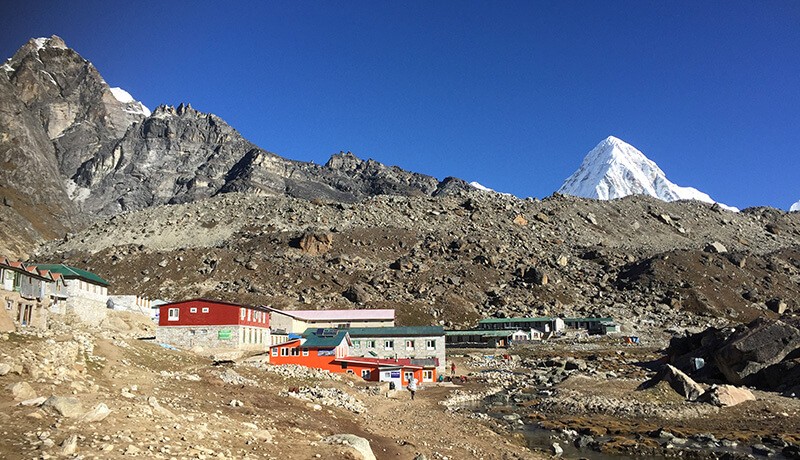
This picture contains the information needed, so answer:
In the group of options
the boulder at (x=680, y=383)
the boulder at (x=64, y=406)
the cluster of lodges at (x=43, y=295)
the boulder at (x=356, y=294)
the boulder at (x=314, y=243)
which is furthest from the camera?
the boulder at (x=314, y=243)

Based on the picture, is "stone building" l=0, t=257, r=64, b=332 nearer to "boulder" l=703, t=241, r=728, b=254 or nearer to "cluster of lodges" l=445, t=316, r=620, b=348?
"cluster of lodges" l=445, t=316, r=620, b=348

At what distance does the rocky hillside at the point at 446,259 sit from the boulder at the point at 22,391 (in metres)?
85.9

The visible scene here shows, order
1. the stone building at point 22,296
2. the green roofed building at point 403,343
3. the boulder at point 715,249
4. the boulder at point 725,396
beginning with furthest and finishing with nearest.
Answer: the boulder at point 715,249 < the green roofed building at point 403,343 < the boulder at point 725,396 < the stone building at point 22,296

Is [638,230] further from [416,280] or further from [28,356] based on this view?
[28,356]

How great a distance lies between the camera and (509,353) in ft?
290

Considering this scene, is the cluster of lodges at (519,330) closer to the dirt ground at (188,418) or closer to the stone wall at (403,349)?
the stone wall at (403,349)

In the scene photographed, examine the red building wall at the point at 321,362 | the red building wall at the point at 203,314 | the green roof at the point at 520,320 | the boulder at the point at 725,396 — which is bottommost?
the boulder at the point at 725,396

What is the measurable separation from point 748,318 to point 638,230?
217 feet

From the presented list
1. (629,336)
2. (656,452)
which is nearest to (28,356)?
(656,452)

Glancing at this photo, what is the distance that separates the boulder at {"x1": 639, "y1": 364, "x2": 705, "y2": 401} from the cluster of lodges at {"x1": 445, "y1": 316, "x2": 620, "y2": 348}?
156 ft

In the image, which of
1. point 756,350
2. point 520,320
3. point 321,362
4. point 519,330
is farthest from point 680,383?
point 520,320

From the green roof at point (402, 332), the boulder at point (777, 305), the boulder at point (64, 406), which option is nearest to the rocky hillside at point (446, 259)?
the boulder at point (777, 305)

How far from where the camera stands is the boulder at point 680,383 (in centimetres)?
4453

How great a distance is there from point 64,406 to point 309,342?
142ft
